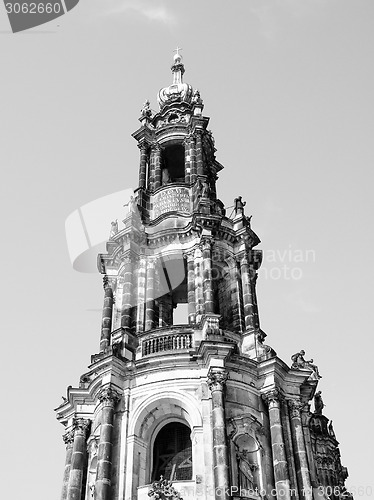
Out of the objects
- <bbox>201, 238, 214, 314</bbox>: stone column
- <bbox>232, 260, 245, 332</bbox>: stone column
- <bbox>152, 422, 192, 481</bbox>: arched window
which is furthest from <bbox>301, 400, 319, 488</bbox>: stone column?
<bbox>201, 238, 214, 314</bbox>: stone column

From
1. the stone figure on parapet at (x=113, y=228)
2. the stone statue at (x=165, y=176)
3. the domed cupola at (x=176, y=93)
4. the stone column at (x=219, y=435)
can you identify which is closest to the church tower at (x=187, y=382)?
the stone column at (x=219, y=435)

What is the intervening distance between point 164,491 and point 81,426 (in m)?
5.62

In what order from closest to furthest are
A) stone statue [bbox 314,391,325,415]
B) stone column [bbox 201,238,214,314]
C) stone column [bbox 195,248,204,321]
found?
stone column [bbox 201,238,214,314], stone column [bbox 195,248,204,321], stone statue [bbox 314,391,325,415]

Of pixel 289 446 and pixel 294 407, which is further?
pixel 294 407

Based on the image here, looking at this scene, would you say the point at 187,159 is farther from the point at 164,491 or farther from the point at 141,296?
the point at 164,491

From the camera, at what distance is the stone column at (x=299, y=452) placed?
23.5m

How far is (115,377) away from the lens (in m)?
25.4

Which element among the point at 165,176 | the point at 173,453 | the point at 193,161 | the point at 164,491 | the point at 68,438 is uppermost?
the point at 165,176

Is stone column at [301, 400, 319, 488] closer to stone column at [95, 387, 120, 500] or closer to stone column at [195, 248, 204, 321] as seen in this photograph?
stone column at [195, 248, 204, 321]

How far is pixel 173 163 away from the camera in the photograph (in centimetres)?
3975

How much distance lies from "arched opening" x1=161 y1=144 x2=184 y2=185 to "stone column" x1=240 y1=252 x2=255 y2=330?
909cm

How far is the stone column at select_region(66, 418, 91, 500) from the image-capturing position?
81.3 ft

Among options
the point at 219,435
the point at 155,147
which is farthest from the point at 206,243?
the point at 155,147

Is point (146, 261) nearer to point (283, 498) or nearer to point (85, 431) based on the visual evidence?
point (85, 431)
